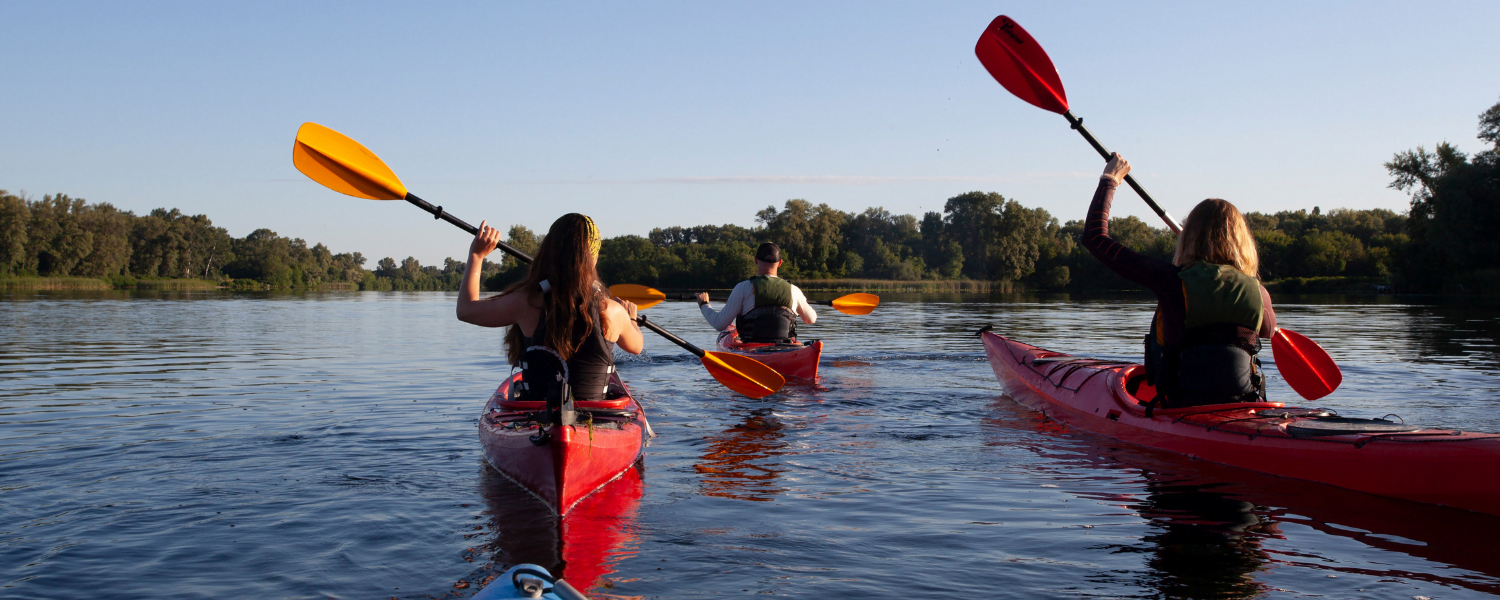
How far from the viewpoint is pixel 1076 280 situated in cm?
7675

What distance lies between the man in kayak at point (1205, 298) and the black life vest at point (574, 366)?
2699 mm

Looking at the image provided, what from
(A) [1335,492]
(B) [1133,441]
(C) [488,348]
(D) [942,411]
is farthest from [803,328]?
(A) [1335,492]

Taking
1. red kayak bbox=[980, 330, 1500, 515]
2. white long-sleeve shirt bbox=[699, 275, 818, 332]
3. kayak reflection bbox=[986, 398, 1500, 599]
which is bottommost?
kayak reflection bbox=[986, 398, 1500, 599]

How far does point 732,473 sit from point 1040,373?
3.53 m

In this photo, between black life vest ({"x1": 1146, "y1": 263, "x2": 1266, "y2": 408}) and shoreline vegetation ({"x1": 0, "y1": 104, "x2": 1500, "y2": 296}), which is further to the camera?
shoreline vegetation ({"x1": 0, "y1": 104, "x2": 1500, "y2": 296})

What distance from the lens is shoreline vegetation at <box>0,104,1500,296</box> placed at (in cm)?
3866

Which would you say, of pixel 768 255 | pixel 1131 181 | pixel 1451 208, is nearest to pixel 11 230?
pixel 768 255

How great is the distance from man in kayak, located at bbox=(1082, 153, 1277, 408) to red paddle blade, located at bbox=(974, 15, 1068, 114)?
64.5 inches

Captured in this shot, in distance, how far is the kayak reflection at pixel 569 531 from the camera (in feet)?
11.2

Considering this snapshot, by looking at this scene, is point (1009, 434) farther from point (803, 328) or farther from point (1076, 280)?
point (1076, 280)

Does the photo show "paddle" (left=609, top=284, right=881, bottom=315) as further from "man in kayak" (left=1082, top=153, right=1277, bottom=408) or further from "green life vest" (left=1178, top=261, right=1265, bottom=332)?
"green life vest" (left=1178, top=261, right=1265, bottom=332)

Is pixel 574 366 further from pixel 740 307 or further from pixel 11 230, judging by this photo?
pixel 11 230

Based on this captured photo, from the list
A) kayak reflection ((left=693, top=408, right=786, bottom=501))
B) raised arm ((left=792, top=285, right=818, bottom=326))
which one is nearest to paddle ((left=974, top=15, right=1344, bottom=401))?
kayak reflection ((left=693, top=408, right=786, bottom=501))

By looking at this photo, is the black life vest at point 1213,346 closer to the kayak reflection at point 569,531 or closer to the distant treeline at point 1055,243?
the kayak reflection at point 569,531
